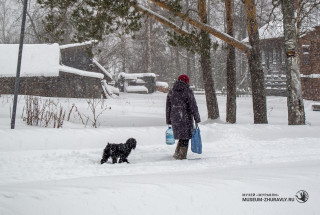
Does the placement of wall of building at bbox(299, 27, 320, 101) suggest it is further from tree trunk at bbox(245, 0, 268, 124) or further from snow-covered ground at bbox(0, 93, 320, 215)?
snow-covered ground at bbox(0, 93, 320, 215)

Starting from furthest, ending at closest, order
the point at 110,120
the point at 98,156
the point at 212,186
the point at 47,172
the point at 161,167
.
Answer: the point at 110,120
the point at 98,156
the point at 161,167
the point at 47,172
the point at 212,186

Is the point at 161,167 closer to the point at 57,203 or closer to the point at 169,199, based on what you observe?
the point at 169,199

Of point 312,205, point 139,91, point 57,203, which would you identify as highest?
point 139,91

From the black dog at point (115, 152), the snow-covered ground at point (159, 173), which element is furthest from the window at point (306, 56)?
the black dog at point (115, 152)

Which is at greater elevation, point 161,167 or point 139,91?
point 139,91

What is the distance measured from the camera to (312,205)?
413 cm

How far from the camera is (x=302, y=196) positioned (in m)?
4.20

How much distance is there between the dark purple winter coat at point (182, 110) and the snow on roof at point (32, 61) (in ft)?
47.6

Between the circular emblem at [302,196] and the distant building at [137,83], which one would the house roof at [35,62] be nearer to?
the distant building at [137,83]

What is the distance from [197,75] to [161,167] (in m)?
43.7

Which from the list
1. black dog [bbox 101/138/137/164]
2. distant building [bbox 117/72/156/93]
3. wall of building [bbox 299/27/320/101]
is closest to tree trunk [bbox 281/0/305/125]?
black dog [bbox 101/138/137/164]

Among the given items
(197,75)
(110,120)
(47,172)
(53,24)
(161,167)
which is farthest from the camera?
(197,75)

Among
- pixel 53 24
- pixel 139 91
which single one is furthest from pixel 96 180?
pixel 139 91

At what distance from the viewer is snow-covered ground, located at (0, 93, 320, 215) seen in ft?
12.2
